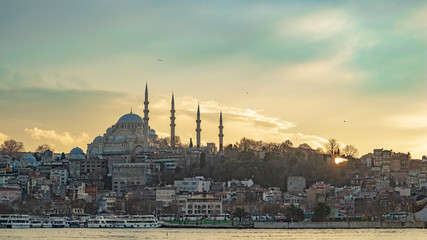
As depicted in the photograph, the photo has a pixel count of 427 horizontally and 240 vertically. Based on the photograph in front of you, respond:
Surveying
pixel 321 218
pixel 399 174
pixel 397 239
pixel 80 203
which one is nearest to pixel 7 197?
pixel 80 203

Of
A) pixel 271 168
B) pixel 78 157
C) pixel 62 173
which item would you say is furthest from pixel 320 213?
pixel 78 157

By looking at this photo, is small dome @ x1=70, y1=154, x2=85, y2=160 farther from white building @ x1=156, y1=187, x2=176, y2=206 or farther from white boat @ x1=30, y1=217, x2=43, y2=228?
white boat @ x1=30, y1=217, x2=43, y2=228

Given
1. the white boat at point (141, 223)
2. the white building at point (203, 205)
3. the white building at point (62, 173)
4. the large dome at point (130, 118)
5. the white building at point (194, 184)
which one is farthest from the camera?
the large dome at point (130, 118)

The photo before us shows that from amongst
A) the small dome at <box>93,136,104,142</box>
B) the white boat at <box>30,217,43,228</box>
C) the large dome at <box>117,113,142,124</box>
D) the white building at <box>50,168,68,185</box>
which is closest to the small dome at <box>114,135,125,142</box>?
the large dome at <box>117,113,142,124</box>

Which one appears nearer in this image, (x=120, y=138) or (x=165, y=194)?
(x=165, y=194)

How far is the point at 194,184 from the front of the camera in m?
71.4

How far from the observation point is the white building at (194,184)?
71.1 metres

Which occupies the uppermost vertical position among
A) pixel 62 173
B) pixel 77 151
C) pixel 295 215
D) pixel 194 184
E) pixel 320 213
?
pixel 77 151

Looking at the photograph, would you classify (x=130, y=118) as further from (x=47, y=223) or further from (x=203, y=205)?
(x=47, y=223)

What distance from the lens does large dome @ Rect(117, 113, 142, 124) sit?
9212cm

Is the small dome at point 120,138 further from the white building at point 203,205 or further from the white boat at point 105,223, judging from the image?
the white boat at point 105,223

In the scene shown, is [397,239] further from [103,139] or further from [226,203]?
[103,139]

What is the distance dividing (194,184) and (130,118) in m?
23.1

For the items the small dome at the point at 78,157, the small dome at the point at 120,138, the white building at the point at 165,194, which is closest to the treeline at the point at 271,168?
the white building at the point at 165,194
